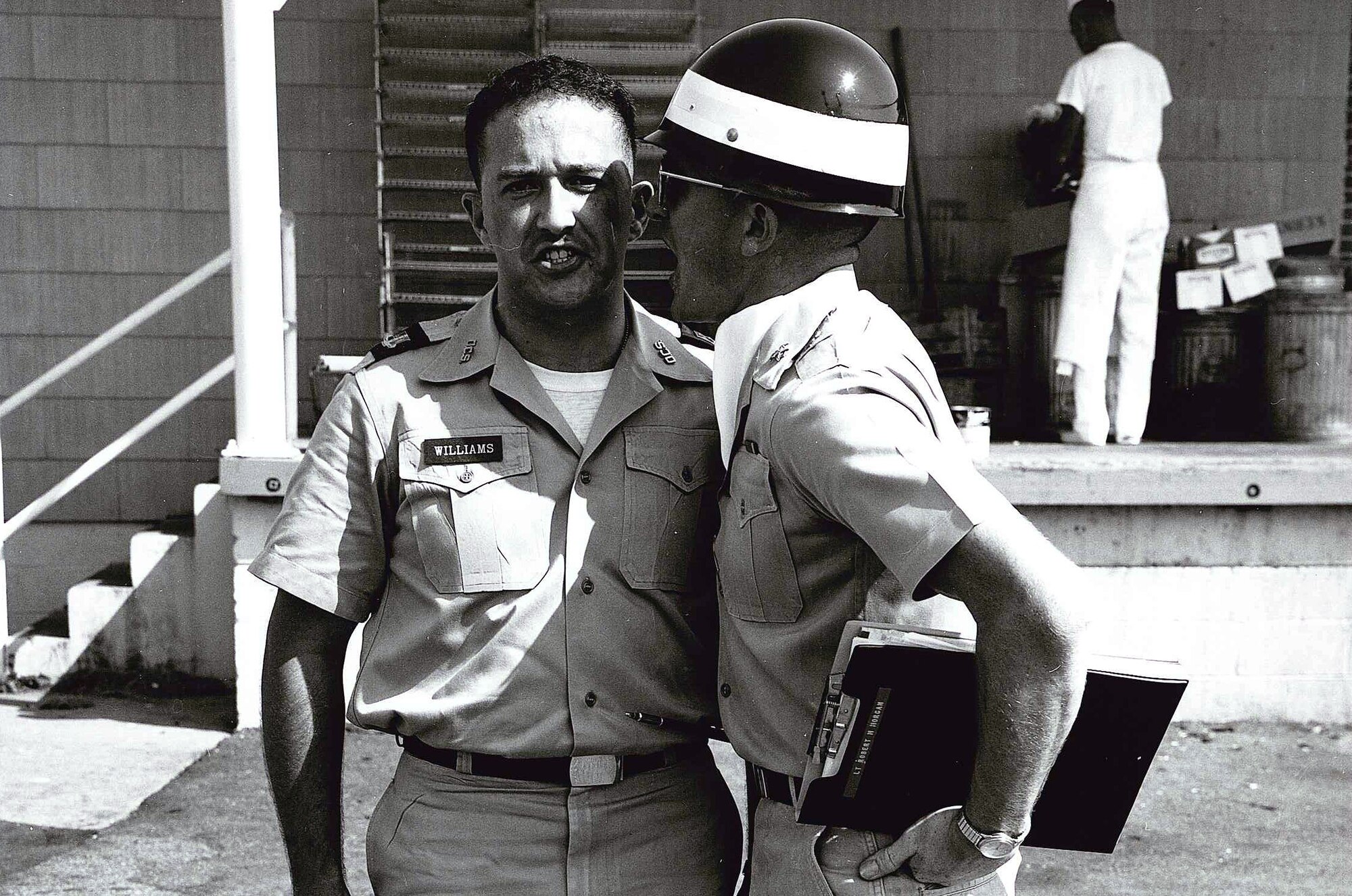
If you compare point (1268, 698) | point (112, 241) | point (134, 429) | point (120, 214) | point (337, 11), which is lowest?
point (1268, 698)

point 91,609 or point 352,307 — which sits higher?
point 352,307

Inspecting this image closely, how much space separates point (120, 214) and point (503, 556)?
244 inches

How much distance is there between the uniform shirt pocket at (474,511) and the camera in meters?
2.21

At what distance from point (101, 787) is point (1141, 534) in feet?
13.6

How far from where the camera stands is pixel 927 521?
1686 millimetres

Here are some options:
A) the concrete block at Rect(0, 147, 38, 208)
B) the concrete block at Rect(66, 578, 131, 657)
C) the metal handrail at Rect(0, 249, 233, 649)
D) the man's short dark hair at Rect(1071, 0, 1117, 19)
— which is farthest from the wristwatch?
the concrete block at Rect(0, 147, 38, 208)

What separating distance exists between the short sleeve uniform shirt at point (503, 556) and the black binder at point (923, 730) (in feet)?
1.40

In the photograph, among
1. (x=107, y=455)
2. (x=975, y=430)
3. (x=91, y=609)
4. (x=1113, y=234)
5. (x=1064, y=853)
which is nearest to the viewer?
(x=1064, y=853)

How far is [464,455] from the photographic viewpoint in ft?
7.41

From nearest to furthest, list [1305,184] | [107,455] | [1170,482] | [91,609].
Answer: [1170,482]
[91,609]
[107,455]
[1305,184]

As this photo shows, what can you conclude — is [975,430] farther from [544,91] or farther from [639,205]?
[544,91]

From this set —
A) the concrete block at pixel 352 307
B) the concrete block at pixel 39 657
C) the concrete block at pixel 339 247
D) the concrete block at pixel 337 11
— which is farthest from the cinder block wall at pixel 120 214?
the concrete block at pixel 39 657

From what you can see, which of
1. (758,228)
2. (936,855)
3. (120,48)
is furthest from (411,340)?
(120,48)

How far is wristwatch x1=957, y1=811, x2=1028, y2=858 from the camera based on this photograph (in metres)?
1.77
